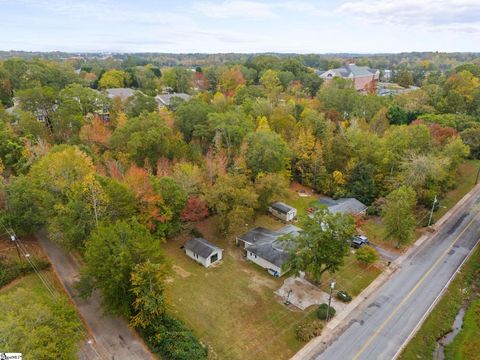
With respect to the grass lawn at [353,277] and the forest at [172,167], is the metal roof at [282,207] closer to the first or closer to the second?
the forest at [172,167]

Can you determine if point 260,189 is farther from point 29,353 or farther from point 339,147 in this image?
point 29,353

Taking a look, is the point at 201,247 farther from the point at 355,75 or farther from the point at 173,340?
the point at 355,75

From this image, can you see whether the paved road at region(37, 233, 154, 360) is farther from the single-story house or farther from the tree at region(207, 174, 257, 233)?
the single-story house

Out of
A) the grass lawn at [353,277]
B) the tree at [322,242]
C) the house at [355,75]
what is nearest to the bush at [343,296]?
the grass lawn at [353,277]

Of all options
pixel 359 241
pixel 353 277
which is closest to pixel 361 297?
pixel 353 277

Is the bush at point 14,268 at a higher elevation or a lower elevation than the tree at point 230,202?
lower

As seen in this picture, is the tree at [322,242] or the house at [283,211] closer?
the tree at [322,242]

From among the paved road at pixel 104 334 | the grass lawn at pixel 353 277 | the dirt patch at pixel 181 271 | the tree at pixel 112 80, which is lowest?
the grass lawn at pixel 353 277
